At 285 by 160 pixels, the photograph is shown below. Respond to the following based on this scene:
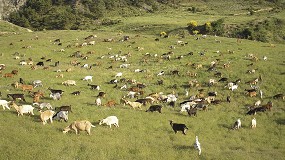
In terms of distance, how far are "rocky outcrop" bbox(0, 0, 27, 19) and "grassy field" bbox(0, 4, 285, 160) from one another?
288 ft

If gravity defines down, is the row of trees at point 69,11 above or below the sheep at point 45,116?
below

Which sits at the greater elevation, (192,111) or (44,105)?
(44,105)

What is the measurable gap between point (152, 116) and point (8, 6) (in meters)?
135

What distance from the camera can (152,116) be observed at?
90.9 ft

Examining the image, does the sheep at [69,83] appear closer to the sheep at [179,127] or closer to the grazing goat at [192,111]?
the grazing goat at [192,111]

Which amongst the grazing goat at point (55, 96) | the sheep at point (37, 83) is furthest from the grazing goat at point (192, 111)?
the sheep at point (37, 83)

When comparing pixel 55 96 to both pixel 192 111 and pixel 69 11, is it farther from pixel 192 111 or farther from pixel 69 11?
pixel 69 11

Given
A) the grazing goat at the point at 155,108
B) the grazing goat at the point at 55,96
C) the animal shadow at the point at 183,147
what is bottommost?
the grazing goat at the point at 155,108

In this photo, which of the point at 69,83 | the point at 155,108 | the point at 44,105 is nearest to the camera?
the point at 44,105

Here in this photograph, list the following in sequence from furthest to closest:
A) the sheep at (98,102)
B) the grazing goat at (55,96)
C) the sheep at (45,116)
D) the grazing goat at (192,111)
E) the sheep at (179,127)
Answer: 1. the grazing goat at (55,96)
2. the sheep at (98,102)
3. the grazing goat at (192,111)
4. the sheep at (179,127)
5. the sheep at (45,116)

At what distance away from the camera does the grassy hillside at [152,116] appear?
1985 cm

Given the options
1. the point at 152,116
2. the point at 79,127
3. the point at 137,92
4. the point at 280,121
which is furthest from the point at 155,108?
the point at 280,121

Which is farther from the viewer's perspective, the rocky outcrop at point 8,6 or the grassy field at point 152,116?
the rocky outcrop at point 8,6

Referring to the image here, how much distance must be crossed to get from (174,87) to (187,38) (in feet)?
104
